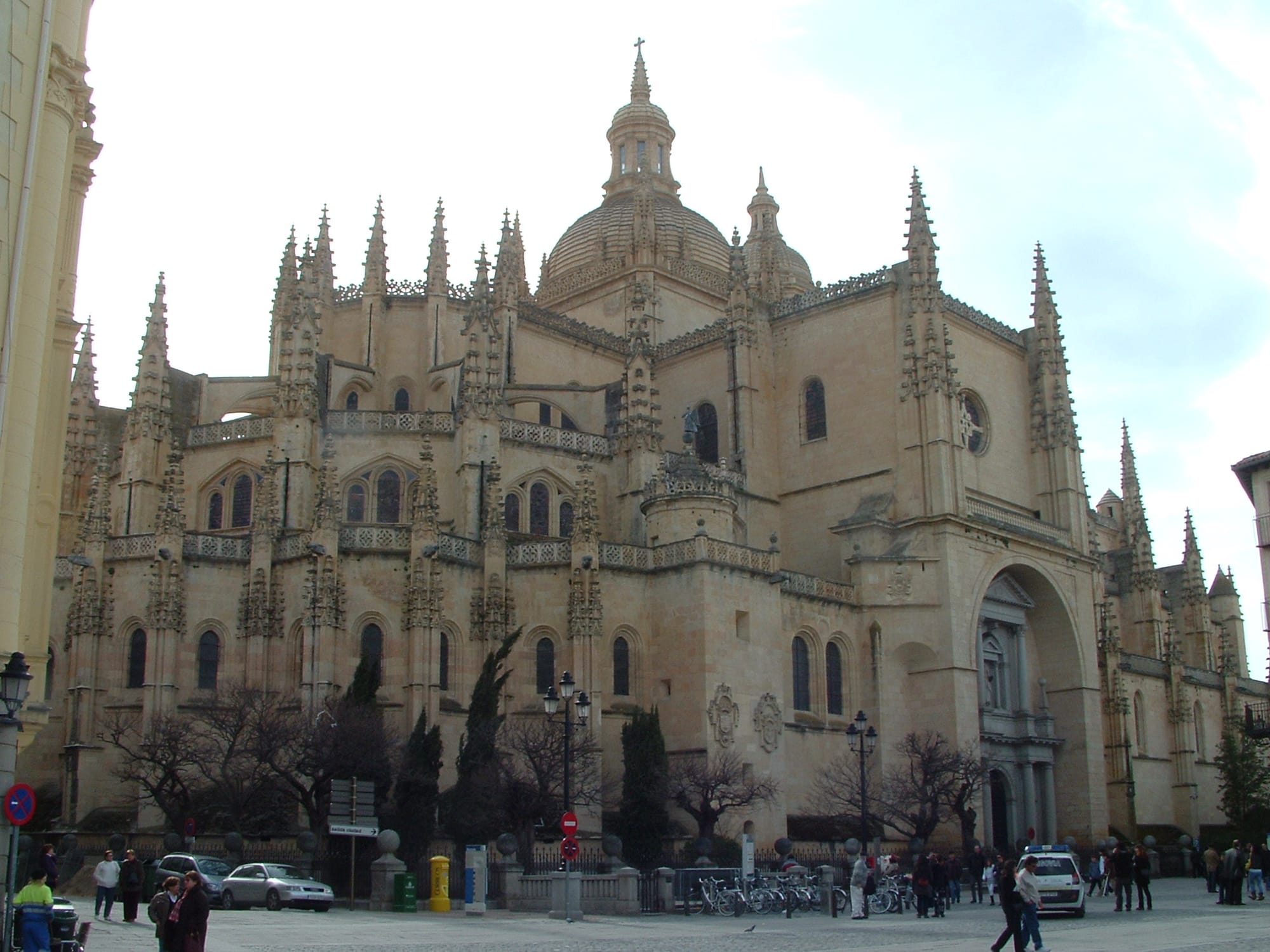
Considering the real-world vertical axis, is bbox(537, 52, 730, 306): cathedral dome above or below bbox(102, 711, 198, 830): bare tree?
above

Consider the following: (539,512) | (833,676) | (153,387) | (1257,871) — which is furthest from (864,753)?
(153,387)

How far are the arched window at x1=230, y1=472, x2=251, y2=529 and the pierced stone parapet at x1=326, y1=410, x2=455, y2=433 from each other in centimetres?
323

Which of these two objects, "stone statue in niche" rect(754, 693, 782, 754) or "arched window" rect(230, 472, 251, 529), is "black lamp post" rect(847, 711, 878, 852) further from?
"arched window" rect(230, 472, 251, 529)

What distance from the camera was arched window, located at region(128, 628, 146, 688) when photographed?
3956cm

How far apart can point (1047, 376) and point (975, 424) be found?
4058 millimetres

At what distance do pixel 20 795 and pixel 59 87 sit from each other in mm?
8646

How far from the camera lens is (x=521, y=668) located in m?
40.2

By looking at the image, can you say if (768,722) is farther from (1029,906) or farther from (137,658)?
(1029,906)

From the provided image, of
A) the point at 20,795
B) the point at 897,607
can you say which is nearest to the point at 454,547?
the point at 897,607

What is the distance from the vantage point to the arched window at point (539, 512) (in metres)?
45.2

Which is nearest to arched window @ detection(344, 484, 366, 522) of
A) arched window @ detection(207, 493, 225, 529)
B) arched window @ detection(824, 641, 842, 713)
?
arched window @ detection(207, 493, 225, 529)

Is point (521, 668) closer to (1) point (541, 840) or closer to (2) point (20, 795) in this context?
(1) point (541, 840)

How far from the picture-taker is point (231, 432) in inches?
1757

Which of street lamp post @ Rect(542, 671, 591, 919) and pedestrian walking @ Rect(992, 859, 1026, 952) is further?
street lamp post @ Rect(542, 671, 591, 919)
